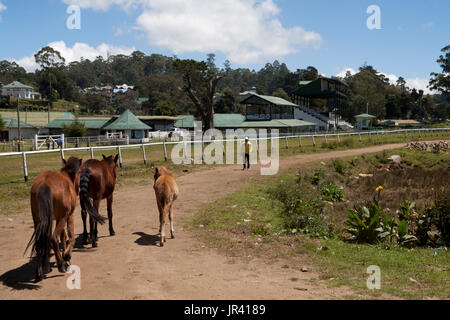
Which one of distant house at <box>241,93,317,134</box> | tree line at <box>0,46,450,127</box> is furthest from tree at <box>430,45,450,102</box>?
distant house at <box>241,93,317,134</box>

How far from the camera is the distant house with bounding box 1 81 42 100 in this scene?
366 feet

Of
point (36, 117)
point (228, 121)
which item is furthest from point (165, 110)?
point (36, 117)

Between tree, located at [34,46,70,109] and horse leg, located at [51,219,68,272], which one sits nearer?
horse leg, located at [51,219,68,272]

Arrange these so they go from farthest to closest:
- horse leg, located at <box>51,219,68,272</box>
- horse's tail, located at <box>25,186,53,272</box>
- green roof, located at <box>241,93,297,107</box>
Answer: green roof, located at <box>241,93,297,107</box> < horse leg, located at <box>51,219,68,272</box> < horse's tail, located at <box>25,186,53,272</box>

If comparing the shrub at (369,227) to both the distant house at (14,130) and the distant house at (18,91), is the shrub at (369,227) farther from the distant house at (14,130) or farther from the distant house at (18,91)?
the distant house at (18,91)

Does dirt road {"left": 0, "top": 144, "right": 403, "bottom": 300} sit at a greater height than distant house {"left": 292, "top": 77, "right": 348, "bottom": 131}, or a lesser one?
A: lesser

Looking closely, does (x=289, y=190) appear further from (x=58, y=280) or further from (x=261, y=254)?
(x=58, y=280)

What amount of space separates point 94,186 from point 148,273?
103 inches

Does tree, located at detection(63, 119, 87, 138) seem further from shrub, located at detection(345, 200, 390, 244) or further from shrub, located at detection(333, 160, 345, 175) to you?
shrub, located at detection(345, 200, 390, 244)

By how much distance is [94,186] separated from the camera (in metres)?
7.67

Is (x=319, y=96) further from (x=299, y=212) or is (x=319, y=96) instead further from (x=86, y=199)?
(x=86, y=199)

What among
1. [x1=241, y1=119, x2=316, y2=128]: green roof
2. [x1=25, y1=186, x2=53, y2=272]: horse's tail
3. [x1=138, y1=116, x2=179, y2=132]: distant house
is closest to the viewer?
[x1=25, y1=186, x2=53, y2=272]: horse's tail

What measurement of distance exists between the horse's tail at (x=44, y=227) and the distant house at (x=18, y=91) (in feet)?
398

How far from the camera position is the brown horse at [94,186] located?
707cm
